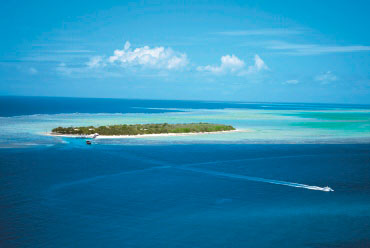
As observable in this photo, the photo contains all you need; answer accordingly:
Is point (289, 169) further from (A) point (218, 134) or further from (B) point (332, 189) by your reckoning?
(A) point (218, 134)

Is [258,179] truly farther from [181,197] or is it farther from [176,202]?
[176,202]

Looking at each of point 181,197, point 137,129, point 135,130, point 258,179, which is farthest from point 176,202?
point 137,129

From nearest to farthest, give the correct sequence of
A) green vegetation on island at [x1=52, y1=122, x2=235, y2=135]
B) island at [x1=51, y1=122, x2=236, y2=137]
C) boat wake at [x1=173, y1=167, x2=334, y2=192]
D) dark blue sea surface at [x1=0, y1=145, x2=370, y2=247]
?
1. dark blue sea surface at [x1=0, y1=145, x2=370, y2=247]
2. boat wake at [x1=173, y1=167, x2=334, y2=192]
3. island at [x1=51, y1=122, x2=236, y2=137]
4. green vegetation on island at [x1=52, y1=122, x2=235, y2=135]

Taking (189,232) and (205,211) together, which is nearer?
(189,232)

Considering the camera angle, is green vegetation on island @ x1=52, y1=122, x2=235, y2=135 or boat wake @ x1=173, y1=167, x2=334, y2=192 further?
green vegetation on island @ x1=52, y1=122, x2=235, y2=135

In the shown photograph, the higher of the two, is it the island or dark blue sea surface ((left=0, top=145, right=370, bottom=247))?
the island

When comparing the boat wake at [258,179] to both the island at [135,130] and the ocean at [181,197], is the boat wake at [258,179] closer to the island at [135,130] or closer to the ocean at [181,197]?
the ocean at [181,197]

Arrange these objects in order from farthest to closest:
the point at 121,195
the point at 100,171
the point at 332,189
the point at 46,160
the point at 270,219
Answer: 1. the point at 46,160
2. the point at 100,171
3. the point at 332,189
4. the point at 121,195
5. the point at 270,219

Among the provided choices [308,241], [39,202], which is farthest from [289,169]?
[39,202]

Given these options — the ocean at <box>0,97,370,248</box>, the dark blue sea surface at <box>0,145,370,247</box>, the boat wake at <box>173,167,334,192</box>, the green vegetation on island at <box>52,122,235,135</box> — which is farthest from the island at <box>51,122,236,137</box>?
the boat wake at <box>173,167,334,192</box>

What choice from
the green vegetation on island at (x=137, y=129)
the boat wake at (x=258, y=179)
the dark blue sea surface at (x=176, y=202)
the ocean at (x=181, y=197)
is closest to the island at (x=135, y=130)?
the green vegetation on island at (x=137, y=129)

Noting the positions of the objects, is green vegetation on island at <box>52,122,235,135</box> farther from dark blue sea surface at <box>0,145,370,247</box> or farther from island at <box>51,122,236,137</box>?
dark blue sea surface at <box>0,145,370,247</box>
